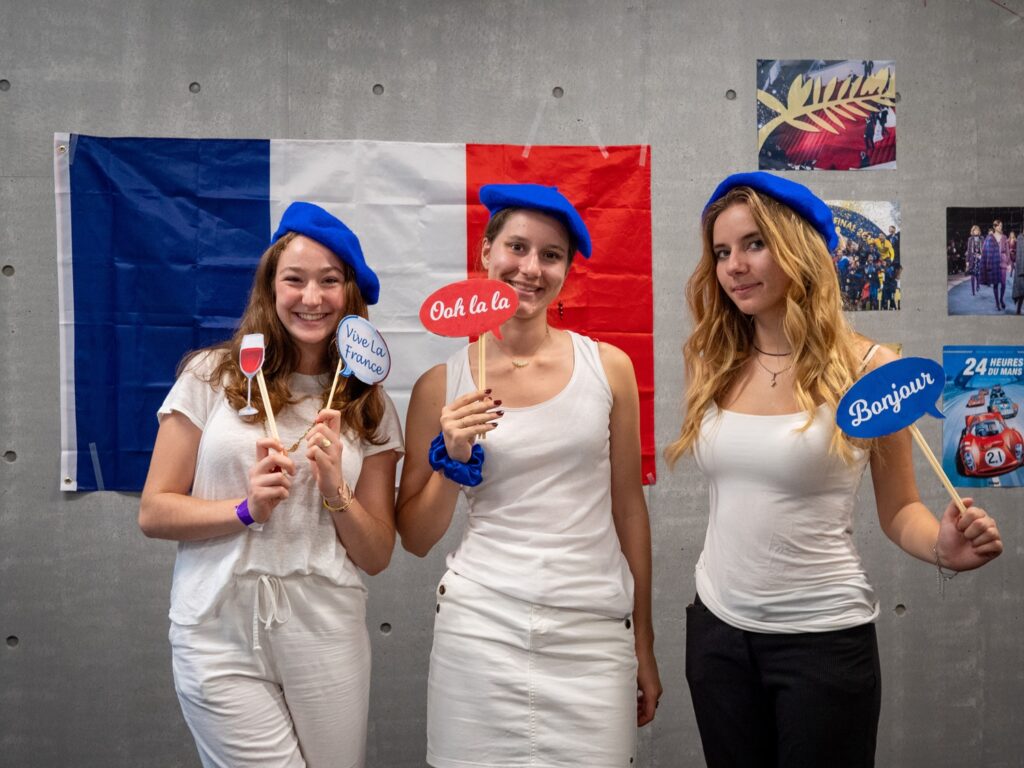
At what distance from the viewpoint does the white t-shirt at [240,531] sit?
1.58 metres

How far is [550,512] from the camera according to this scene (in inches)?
65.7

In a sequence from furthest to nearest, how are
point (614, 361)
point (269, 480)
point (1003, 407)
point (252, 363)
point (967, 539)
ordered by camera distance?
point (1003, 407) < point (614, 361) < point (252, 363) < point (269, 480) < point (967, 539)

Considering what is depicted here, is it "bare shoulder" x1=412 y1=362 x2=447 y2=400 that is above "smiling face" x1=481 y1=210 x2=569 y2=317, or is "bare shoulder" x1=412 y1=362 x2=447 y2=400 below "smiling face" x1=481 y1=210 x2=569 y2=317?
below

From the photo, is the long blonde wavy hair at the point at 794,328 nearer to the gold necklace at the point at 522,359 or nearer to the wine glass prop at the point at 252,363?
the gold necklace at the point at 522,359

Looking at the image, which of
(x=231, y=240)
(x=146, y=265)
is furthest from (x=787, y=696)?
(x=146, y=265)

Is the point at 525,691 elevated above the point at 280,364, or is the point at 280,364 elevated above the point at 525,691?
the point at 280,364

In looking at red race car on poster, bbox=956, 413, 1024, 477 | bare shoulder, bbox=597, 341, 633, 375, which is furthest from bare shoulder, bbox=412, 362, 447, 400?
red race car on poster, bbox=956, 413, 1024, 477

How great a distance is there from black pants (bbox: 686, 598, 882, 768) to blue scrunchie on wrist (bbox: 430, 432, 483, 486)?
1.56 feet

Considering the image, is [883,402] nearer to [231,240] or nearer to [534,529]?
[534,529]

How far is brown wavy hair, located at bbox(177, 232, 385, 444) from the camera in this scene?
1.66 meters

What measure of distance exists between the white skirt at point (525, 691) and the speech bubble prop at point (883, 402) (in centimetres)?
59

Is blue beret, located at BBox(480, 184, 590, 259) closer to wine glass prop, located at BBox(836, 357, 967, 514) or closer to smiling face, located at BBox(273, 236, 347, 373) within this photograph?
smiling face, located at BBox(273, 236, 347, 373)

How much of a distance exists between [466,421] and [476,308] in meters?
0.22

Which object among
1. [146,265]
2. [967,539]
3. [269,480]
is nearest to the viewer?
[967,539]
